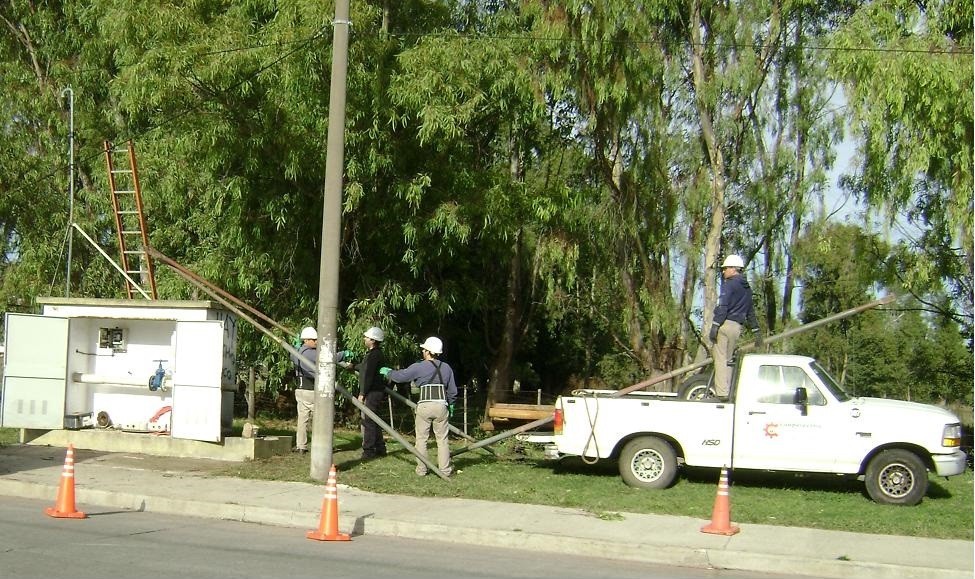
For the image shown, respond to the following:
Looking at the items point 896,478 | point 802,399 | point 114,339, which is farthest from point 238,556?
point 114,339

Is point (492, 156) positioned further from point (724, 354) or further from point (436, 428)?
point (724, 354)

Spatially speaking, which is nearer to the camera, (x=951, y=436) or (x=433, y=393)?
(x=951, y=436)

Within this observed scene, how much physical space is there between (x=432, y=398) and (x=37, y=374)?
23.4 ft

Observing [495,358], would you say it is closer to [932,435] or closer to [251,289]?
[251,289]

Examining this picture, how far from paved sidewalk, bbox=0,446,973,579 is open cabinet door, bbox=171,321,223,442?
1.17 m

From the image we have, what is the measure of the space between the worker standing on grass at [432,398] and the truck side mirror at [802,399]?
4.70 metres

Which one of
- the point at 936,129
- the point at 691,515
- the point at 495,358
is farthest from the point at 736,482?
the point at 495,358

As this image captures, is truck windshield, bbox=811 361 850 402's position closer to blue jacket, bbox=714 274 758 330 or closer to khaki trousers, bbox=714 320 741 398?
blue jacket, bbox=714 274 758 330

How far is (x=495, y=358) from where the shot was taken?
85.5 feet

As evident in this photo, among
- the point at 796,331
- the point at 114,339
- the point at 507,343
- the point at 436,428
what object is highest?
the point at 796,331

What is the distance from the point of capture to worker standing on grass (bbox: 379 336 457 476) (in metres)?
14.4

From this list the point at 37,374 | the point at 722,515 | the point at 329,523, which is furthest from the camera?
the point at 37,374

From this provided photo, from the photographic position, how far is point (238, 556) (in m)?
9.55

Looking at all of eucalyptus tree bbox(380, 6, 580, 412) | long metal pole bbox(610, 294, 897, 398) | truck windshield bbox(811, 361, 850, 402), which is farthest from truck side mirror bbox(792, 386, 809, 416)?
eucalyptus tree bbox(380, 6, 580, 412)
